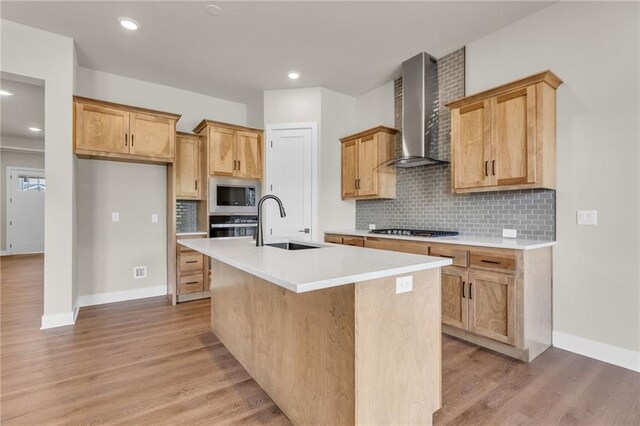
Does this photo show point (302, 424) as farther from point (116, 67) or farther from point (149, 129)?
point (116, 67)

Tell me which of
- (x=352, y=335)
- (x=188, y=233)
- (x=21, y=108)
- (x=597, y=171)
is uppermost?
(x=21, y=108)

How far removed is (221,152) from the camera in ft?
13.7

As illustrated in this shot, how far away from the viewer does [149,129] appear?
3766mm

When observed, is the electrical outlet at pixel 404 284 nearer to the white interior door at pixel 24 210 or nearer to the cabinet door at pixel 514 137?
the cabinet door at pixel 514 137

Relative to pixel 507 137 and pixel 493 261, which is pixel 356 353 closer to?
pixel 493 261

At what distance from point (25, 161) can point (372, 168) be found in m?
8.88

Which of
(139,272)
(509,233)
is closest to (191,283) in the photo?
(139,272)

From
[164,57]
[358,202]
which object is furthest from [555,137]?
[164,57]

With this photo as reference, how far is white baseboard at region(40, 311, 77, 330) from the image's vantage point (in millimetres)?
3049

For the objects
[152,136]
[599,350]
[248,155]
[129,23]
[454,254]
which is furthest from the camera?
[248,155]

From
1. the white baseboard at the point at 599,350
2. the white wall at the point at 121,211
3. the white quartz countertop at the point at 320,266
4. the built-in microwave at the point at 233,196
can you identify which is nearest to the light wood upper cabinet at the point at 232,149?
the built-in microwave at the point at 233,196

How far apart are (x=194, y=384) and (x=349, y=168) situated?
3262 mm

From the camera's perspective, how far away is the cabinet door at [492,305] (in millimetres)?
2396

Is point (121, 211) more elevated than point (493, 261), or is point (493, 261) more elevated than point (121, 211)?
point (121, 211)
